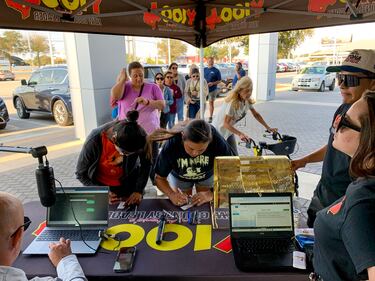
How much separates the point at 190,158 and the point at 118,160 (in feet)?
1.85

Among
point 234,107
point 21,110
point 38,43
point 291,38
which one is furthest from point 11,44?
point 234,107

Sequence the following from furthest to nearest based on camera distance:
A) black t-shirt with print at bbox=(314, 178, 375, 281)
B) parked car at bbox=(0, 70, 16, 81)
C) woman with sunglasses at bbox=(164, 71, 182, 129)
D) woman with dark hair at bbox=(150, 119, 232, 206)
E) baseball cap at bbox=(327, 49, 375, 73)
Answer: parked car at bbox=(0, 70, 16, 81)
woman with sunglasses at bbox=(164, 71, 182, 129)
woman with dark hair at bbox=(150, 119, 232, 206)
baseball cap at bbox=(327, 49, 375, 73)
black t-shirt with print at bbox=(314, 178, 375, 281)

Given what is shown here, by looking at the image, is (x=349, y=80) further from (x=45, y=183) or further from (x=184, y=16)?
(x=184, y=16)

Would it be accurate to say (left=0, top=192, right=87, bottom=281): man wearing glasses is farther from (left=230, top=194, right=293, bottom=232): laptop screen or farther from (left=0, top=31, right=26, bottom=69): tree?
(left=0, top=31, right=26, bottom=69): tree

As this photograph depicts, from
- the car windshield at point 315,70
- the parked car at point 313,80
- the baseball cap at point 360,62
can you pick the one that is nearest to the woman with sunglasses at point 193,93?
the baseball cap at point 360,62

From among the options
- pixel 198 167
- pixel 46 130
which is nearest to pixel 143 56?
pixel 46 130

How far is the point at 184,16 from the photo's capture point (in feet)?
11.5

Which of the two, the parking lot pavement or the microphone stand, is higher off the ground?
the microphone stand

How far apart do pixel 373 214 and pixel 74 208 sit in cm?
162

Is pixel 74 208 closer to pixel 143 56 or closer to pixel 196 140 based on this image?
pixel 196 140

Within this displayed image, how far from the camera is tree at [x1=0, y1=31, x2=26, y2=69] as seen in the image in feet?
89.7

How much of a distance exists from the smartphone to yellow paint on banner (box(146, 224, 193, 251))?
12 centimetres

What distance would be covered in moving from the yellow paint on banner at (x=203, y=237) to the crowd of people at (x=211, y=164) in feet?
1.06

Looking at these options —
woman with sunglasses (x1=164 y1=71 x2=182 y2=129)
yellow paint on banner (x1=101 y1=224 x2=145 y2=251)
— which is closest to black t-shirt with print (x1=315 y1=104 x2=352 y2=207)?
yellow paint on banner (x1=101 y1=224 x2=145 y2=251)
